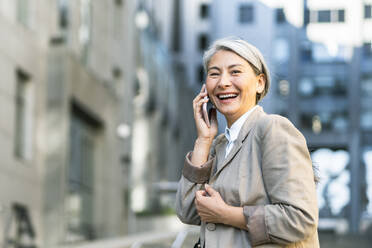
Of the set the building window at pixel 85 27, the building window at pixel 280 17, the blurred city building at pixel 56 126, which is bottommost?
the blurred city building at pixel 56 126

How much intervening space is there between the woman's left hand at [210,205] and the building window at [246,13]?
67.0 metres

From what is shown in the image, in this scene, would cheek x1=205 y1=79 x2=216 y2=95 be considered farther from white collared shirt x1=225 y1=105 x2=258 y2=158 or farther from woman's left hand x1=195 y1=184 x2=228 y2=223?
woman's left hand x1=195 y1=184 x2=228 y2=223

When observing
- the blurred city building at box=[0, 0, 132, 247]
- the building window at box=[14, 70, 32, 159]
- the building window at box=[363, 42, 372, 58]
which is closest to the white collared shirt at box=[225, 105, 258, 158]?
the blurred city building at box=[0, 0, 132, 247]

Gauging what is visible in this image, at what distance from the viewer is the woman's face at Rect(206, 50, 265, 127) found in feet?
10.3

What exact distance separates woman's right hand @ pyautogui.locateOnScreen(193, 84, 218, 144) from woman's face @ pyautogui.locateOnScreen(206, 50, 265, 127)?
132 millimetres

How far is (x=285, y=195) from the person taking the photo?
2.82 m

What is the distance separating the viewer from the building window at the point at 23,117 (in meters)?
19.9

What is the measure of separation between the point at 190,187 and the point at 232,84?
1.63 feet

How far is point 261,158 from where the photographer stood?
9.71ft

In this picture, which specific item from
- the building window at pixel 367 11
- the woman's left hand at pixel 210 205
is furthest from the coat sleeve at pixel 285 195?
the building window at pixel 367 11

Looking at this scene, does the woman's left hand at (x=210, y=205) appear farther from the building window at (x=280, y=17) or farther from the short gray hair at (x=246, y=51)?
the building window at (x=280, y=17)

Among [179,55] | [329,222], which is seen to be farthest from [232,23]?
[329,222]

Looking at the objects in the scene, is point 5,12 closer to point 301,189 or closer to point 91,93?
point 91,93

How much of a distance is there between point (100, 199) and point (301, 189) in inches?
985
